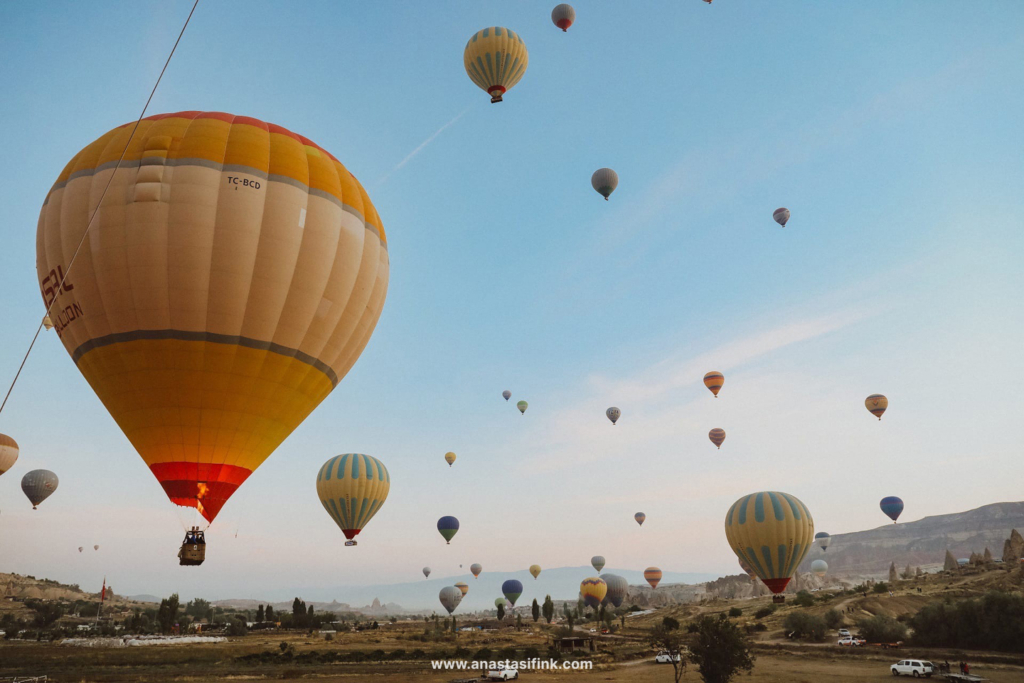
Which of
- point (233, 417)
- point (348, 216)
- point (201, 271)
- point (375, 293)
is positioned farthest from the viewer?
point (375, 293)

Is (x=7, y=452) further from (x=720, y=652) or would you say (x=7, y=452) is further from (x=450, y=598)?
(x=450, y=598)

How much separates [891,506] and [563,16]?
88555 mm

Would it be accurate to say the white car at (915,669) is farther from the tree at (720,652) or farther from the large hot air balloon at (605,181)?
the large hot air balloon at (605,181)

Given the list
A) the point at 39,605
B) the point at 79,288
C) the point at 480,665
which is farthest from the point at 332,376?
the point at 39,605

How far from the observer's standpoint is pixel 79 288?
657 inches

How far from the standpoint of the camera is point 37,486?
6241cm

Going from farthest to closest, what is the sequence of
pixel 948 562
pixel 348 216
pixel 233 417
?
1. pixel 948 562
2. pixel 348 216
3. pixel 233 417

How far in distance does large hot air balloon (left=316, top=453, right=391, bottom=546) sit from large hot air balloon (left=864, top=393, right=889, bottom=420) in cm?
5460

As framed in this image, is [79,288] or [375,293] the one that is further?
[375,293]

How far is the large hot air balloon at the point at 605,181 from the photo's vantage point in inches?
1777

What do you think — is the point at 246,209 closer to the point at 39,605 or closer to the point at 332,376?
the point at 332,376

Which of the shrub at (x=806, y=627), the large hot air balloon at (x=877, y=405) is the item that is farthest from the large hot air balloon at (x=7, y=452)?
the large hot air balloon at (x=877, y=405)

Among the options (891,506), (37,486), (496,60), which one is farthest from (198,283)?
(891,506)

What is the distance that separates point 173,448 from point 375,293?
767 cm
